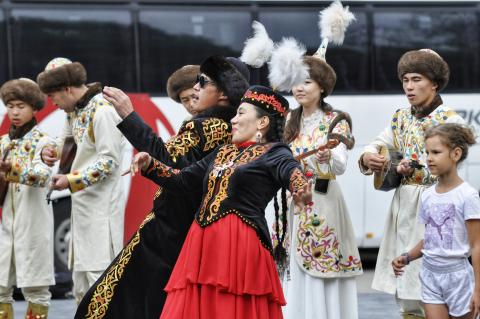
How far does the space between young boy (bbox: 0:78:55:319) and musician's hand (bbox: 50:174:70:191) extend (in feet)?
1.44

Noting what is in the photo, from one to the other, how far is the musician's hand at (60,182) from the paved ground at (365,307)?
2.03 meters

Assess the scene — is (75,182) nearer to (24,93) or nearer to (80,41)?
(24,93)

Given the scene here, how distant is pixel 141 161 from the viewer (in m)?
5.88

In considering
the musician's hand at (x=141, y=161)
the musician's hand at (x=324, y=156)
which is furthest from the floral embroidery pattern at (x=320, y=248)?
the musician's hand at (x=141, y=161)

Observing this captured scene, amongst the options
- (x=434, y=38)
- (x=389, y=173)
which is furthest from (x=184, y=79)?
(x=434, y=38)

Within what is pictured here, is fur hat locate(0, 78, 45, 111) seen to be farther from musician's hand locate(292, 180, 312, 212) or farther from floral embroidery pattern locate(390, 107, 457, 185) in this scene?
musician's hand locate(292, 180, 312, 212)

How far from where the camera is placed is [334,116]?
25.6 feet

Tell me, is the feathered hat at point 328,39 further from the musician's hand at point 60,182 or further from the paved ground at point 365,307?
the paved ground at point 365,307

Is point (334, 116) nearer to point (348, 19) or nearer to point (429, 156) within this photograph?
point (348, 19)

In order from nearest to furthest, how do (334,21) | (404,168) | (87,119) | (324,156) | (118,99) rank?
(118,99)
(404,168)
(324,156)
(334,21)
(87,119)

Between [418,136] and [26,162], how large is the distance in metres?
2.95

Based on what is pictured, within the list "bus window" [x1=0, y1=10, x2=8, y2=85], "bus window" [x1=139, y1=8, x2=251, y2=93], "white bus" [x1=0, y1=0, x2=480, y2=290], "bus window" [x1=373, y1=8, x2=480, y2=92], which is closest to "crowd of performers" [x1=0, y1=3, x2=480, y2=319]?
"bus window" [x1=0, y1=10, x2=8, y2=85]

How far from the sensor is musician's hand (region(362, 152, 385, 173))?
7371 millimetres

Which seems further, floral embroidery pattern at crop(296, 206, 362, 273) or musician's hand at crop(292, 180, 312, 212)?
floral embroidery pattern at crop(296, 206, 362, 273)
